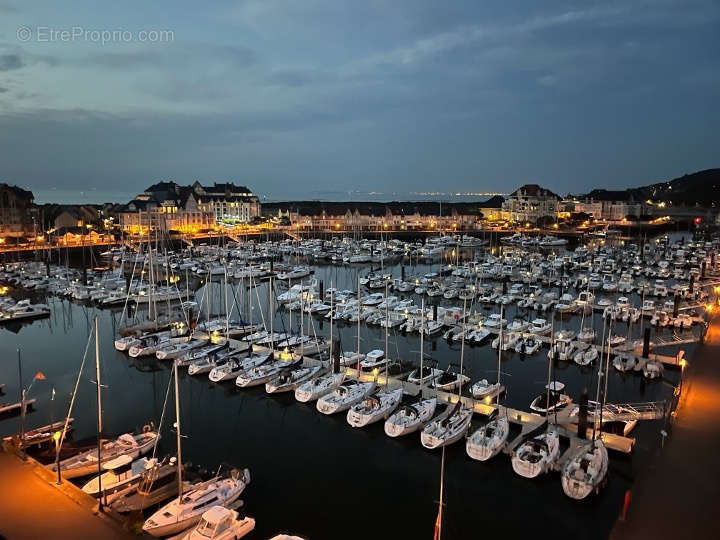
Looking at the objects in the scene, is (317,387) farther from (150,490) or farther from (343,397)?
(150,490)

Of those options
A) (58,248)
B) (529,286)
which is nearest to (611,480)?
(529,286)

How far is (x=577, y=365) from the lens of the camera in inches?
953

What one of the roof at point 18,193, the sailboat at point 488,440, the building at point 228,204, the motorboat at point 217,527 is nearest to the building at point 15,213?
the roof at point 18,193

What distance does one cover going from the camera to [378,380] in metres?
20.5

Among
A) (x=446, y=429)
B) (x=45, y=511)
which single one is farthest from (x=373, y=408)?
(x=45, y=511)

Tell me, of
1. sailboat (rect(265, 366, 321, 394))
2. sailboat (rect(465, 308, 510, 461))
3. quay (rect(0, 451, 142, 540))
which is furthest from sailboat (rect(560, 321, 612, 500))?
sailboat (rect(265, 366, 321, 394))

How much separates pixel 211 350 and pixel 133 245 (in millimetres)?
50043

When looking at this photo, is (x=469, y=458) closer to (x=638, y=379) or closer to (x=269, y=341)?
(x=638, y=379)

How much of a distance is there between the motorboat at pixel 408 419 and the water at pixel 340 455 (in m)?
0.35

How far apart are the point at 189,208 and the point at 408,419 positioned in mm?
83396

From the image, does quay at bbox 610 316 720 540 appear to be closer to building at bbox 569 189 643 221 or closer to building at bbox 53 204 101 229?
building at bbox 53 204 101 229

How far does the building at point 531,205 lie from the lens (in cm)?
12146

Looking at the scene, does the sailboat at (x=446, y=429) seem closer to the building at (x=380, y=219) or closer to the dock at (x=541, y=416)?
the dock at (x=541, y=416)

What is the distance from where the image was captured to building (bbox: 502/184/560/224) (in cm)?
12146
